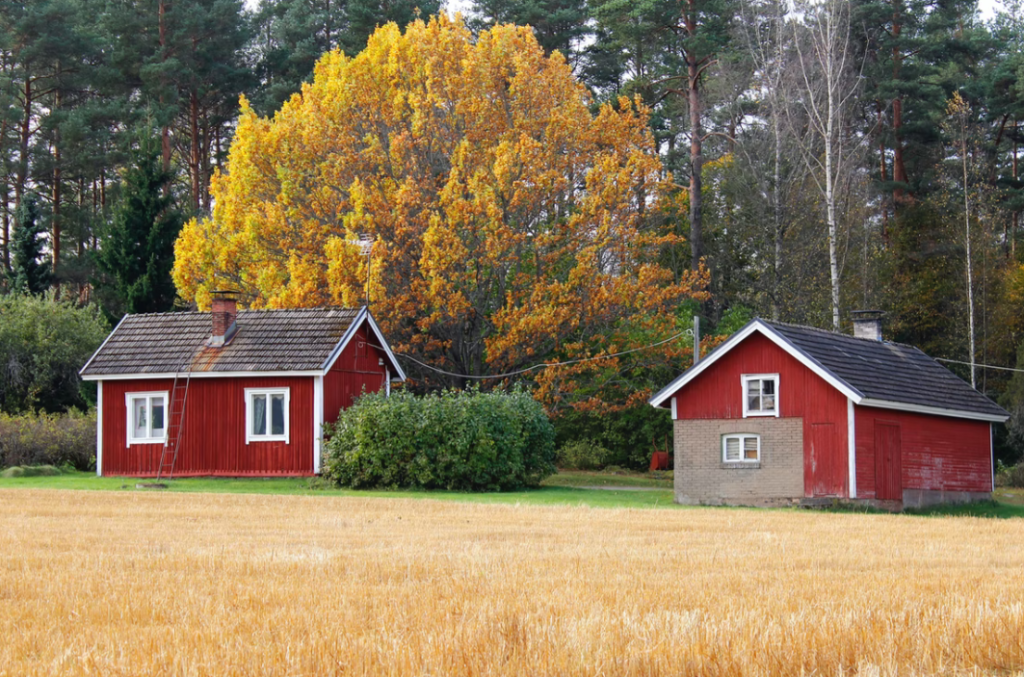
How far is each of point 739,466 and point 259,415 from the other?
564 inches

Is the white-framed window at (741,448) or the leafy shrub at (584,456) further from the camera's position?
the leafy shrub at (584,456)

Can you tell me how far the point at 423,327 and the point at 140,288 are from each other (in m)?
16.3

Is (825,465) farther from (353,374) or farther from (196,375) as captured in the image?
(196,375)

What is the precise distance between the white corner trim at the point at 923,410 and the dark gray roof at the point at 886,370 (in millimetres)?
93

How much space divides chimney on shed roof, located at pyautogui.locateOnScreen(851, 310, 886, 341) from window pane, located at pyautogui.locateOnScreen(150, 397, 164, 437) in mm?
21417

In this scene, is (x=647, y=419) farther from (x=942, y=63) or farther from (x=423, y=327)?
(x=942, y=63)

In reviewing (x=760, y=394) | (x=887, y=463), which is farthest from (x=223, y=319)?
(x=887, y=463)

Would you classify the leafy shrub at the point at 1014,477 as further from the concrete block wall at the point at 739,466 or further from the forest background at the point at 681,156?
the concrete block wall at the point at 739,466

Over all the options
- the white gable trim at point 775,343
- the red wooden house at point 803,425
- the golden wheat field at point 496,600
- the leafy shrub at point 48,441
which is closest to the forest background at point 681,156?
the leafy shrub at point 48,441

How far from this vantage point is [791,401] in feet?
111

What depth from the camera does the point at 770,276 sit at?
51625mm

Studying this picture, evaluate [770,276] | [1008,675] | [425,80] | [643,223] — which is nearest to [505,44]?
[425,80]

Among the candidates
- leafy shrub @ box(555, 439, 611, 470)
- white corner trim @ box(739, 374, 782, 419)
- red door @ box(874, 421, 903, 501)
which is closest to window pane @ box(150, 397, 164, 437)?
leafy shrub @ box(555, 439, 611, 470)

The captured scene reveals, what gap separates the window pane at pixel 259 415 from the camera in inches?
1523
